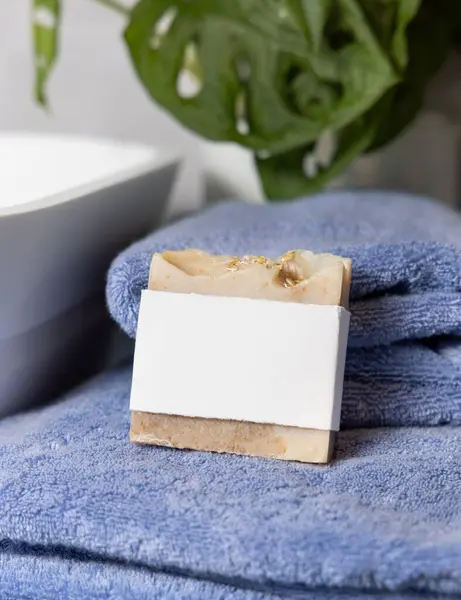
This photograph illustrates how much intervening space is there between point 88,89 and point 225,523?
0.60 m

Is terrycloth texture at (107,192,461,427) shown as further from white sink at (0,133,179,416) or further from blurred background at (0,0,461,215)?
blurred background at (0,0,461,215)

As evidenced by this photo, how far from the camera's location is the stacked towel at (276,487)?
0.30 metres

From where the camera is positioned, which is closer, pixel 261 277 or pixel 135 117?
pixel 261 277

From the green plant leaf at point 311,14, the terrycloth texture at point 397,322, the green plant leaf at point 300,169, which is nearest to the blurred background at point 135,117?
the green plant leaf at point 300,169

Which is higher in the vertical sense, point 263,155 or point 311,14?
point 311,14

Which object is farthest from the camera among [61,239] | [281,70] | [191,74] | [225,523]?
[191,74]

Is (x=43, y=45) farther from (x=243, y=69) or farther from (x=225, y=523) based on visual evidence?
(x=225, y=523)

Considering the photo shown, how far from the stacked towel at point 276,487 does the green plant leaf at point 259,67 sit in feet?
0.47

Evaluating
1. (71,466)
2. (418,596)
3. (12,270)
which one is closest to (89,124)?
(12,270)

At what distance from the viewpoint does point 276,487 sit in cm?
34

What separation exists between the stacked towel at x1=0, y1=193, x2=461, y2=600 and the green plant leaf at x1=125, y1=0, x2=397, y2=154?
0.14 metres

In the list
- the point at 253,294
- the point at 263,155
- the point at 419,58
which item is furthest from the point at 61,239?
the point at 419,58

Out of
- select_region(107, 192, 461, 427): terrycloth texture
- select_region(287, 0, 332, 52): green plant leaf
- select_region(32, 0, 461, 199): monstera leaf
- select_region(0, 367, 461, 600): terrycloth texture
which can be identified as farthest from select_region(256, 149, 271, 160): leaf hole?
select_region(0, 367, 461, 600): terrycloth texture

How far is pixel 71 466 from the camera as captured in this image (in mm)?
364
